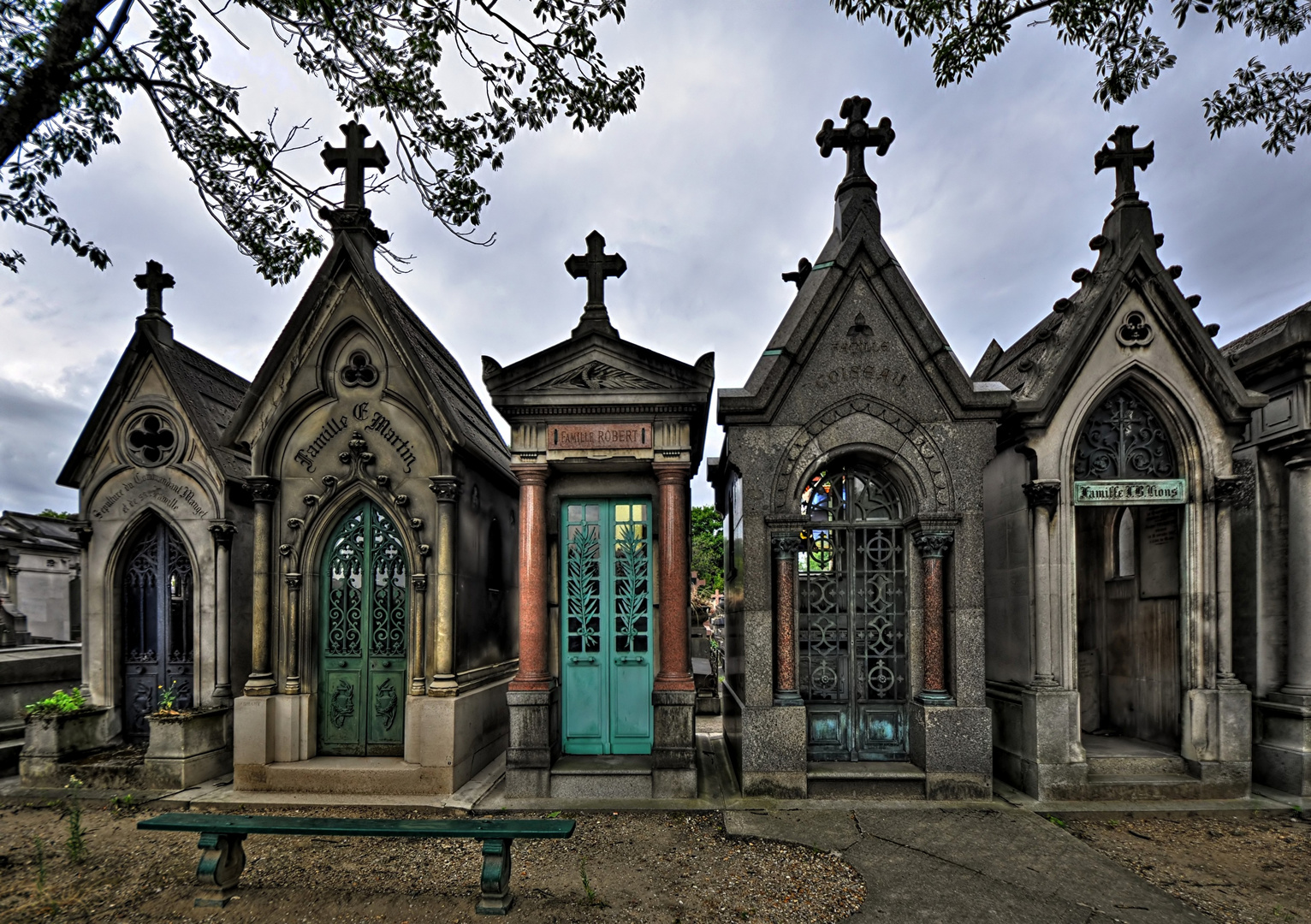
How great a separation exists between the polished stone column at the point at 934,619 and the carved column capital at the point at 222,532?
898cm

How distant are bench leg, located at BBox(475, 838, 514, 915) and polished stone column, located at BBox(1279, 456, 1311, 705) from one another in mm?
8830

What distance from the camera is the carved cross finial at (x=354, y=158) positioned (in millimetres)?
8656

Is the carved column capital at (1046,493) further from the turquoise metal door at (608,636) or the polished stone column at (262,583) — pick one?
the polished stone column at (262,583)

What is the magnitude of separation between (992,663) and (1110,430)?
10.7 feet

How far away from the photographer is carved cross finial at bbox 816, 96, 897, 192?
8.27m

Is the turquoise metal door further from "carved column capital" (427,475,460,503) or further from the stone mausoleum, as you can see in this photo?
"carved column capital" (427,475,460,503)

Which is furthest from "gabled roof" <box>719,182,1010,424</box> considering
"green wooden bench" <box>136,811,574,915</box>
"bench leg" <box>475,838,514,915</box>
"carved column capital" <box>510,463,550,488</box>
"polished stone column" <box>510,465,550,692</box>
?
"bench leg" <box>475,838,514,915</box>

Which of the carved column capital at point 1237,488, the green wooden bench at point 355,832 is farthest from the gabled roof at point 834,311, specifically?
the green wooden bench at point 355,832

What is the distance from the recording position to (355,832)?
5117mm

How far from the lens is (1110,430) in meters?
8.18

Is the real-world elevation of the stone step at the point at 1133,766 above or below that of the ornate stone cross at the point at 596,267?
below

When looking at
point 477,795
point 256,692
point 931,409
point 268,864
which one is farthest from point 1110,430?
point 256,692

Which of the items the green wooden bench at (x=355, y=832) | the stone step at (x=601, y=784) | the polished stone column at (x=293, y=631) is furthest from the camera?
the polished stone column at (x=293, y=631)

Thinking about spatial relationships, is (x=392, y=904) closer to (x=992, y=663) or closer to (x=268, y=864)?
(x=268, y=864)
